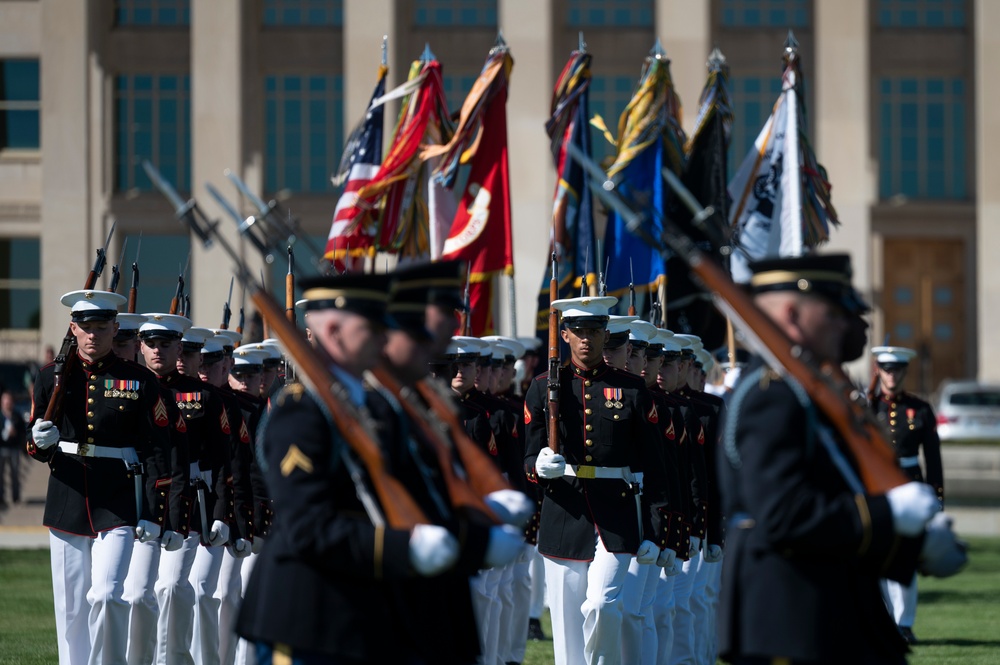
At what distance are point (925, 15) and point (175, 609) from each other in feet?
100.0

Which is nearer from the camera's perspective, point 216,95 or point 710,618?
point 710,618

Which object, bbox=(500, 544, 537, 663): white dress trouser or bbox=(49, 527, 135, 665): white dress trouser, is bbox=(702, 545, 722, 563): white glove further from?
bbox=(49, 527, 135, 665): white dress trouser

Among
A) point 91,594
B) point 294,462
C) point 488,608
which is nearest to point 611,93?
point 488,608

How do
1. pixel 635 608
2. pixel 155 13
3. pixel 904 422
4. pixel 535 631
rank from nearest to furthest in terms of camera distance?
pixel 635 608, pixel 904 422, pixel 535 631, pixel 155 13

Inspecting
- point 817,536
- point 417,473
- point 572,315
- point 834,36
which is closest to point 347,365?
point 417,473

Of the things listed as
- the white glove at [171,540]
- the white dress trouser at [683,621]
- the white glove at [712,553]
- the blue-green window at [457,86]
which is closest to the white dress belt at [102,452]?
the white glove at [171,540]

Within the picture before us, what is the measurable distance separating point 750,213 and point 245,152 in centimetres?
2091

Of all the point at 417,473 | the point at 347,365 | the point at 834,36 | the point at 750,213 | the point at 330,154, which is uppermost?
the point at 834,36

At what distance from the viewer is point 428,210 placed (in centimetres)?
1764

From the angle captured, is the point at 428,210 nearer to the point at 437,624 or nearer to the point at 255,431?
the point at 255,431

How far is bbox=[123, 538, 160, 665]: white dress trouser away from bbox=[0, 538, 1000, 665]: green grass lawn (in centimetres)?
198

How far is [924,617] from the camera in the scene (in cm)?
1437

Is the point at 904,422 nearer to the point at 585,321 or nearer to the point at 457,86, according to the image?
the point at 585,321

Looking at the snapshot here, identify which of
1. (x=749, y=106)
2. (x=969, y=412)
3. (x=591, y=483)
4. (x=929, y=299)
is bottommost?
(x=969, y=412)
